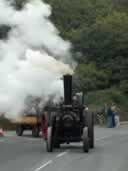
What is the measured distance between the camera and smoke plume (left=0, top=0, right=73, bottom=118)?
28812 mm

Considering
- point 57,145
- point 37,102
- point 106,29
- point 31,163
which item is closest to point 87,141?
point 57,145

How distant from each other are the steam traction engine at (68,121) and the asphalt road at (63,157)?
48 cm

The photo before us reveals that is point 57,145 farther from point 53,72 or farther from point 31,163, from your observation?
point 31,163

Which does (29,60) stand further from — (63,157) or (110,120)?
(110,120)

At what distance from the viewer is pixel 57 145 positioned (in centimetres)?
2802

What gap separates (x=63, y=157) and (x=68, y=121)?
10.6ft

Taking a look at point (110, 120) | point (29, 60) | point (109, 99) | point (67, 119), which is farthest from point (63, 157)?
point (109, 99)

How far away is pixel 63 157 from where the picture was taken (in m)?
23.8

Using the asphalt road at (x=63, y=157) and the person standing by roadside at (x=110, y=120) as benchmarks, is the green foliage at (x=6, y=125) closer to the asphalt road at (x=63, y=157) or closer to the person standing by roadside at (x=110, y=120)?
the person standing by roadside at (x=110, y=120)

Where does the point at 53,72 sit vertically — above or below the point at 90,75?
below

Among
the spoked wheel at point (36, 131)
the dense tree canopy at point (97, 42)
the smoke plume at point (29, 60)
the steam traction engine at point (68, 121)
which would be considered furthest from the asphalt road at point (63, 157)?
the dense tree canopy at point (97, 42)

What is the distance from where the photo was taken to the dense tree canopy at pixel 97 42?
62.3m

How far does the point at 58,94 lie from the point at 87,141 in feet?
10.6

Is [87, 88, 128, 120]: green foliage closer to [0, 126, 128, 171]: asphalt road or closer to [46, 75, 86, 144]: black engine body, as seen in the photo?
[0, 126, 128, 171]: asphalt road
